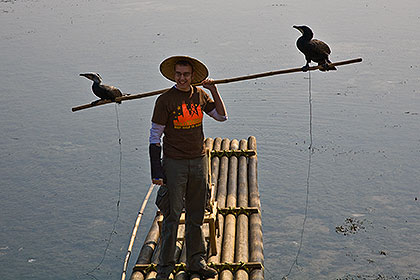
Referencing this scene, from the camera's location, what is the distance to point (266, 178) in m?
9.09

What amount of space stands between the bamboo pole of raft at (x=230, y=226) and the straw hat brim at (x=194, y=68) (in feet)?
6.00

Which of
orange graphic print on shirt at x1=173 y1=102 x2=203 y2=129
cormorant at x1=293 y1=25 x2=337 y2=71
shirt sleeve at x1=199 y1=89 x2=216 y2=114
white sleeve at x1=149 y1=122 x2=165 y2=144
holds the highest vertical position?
cormorant at x1=293 y1=25 x2=337 y2=71

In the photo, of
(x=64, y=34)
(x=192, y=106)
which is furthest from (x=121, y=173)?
(x=64, y=34)

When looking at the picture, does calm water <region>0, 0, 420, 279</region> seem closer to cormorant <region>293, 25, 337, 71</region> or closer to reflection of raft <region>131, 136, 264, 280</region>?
reflection of raft <region>131, 136, 264, 280</region>

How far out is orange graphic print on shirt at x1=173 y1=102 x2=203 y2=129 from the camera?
16.4 ft

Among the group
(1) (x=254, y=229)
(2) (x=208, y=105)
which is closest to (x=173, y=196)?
(2) (x=208, y=105)

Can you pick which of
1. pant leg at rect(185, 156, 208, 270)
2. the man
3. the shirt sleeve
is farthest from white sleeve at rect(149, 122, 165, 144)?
the shirt sleeve

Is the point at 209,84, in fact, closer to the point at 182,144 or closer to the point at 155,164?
the point at 182,144

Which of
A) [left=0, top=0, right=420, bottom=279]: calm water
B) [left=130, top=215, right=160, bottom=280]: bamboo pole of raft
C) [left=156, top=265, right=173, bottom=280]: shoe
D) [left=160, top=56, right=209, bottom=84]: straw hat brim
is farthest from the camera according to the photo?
[left=0, top=0, right=420, bottom=279]: calm water

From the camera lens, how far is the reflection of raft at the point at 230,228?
5.76 meters

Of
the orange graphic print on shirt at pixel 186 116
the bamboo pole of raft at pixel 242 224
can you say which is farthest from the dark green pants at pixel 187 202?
the bamboo pole of raft at pixel 242 224

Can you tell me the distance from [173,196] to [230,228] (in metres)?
1.67

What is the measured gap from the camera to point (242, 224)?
6.73m

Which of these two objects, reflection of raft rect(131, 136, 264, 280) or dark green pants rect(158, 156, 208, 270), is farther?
reflection of raft rect(131, 136, 264, 280)
